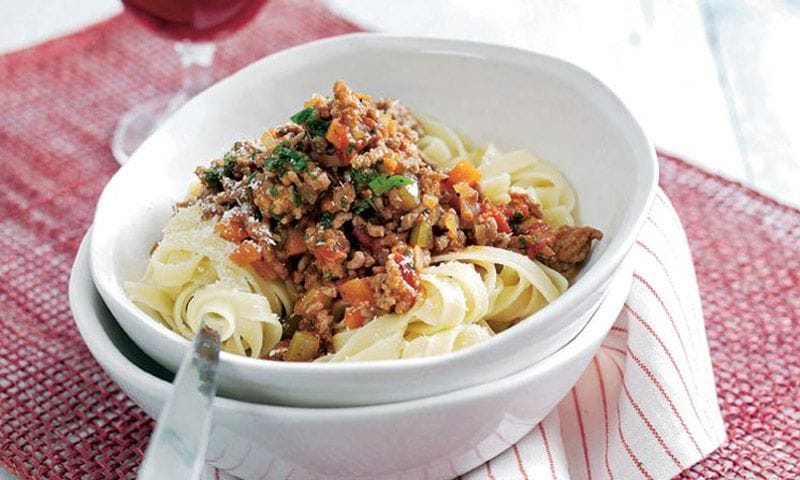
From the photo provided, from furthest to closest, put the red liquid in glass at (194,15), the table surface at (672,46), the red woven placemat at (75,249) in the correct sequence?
the table surface at (672,46) < the red liquid in glass at (194,15) < the red woven placemat at (75,249)

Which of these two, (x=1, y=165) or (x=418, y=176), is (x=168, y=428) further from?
(x=1, y=165)

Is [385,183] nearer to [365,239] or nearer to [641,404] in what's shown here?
[365,239]

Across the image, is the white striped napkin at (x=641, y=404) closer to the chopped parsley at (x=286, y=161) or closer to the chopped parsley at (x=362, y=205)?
the chopped parsley at (x=362, y=205)

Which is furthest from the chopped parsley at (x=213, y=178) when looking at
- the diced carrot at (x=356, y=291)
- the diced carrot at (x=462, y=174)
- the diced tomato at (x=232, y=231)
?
the diced carrot at (x=462, y=174)

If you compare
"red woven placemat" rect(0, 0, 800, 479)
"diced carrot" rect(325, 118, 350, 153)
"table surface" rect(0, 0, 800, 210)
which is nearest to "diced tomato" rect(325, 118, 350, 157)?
"diced carrot" rect(325, 118, 350, 153)

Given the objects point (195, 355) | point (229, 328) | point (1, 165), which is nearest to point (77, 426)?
point (229, 328)

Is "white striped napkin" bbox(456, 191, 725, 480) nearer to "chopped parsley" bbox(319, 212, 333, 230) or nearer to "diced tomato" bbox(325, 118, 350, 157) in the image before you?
"chopped parsley" bbox(319, 212, 333, 230)

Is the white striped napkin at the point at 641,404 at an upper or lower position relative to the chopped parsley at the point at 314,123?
lower
